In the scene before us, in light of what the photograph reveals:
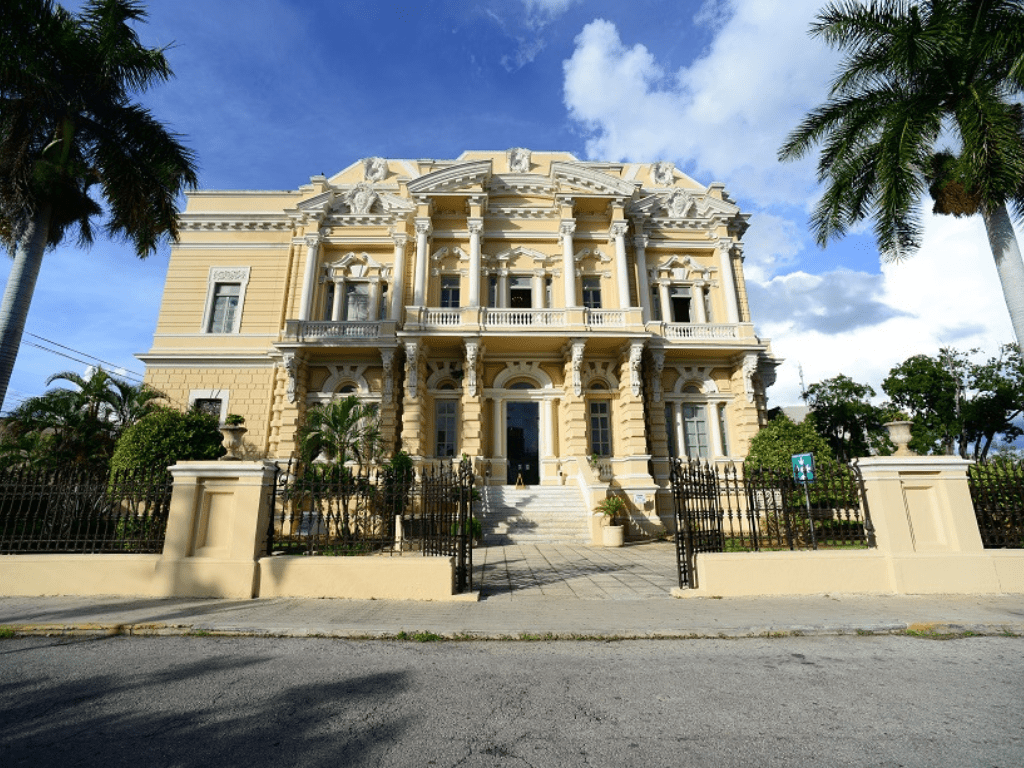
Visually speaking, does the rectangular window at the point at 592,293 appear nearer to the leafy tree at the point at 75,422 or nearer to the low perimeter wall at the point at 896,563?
the low perimeter wall at the point at 896,563

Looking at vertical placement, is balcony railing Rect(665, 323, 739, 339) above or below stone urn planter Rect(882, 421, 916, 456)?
above

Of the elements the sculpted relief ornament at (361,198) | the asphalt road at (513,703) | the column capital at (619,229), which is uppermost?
the sculpted relief ornament at (361,198)

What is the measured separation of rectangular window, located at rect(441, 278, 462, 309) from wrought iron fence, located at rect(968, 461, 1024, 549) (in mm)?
16070

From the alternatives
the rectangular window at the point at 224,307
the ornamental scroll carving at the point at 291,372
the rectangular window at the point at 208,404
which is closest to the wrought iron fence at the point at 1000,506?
the ornamental scroll carving at the point at 291,372

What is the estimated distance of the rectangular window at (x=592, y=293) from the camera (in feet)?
65.3

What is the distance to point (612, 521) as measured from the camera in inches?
568

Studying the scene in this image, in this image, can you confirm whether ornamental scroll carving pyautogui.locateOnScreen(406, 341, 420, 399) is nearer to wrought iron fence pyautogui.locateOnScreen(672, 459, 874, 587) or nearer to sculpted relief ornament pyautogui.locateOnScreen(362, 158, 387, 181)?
sculpted relief ornament pyautogui.locateOnScreen(362, 158, 387, 181)

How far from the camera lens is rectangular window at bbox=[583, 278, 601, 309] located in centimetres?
1991

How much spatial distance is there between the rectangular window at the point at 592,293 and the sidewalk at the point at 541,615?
13618 millimetres

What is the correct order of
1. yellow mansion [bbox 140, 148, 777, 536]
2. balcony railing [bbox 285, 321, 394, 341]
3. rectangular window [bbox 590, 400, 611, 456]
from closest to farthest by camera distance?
yellow mansion [bbox 140, 148, 777, 536] < balcony railing [bbox 285, 321, 394, 341] < rectangular window [bbox 590, 400, 611, 456]

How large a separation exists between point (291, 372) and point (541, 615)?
1475 cm

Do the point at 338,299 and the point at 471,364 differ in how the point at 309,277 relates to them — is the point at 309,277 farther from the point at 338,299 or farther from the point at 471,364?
the point at 471,364

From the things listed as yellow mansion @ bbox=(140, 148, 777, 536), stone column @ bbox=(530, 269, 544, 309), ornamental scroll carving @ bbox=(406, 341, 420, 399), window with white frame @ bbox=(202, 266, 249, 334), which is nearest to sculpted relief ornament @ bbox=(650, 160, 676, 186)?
yellow mansion @ bbox=(140, 148, 777, 536)

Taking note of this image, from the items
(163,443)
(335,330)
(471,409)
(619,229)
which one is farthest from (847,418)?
(163,443)
